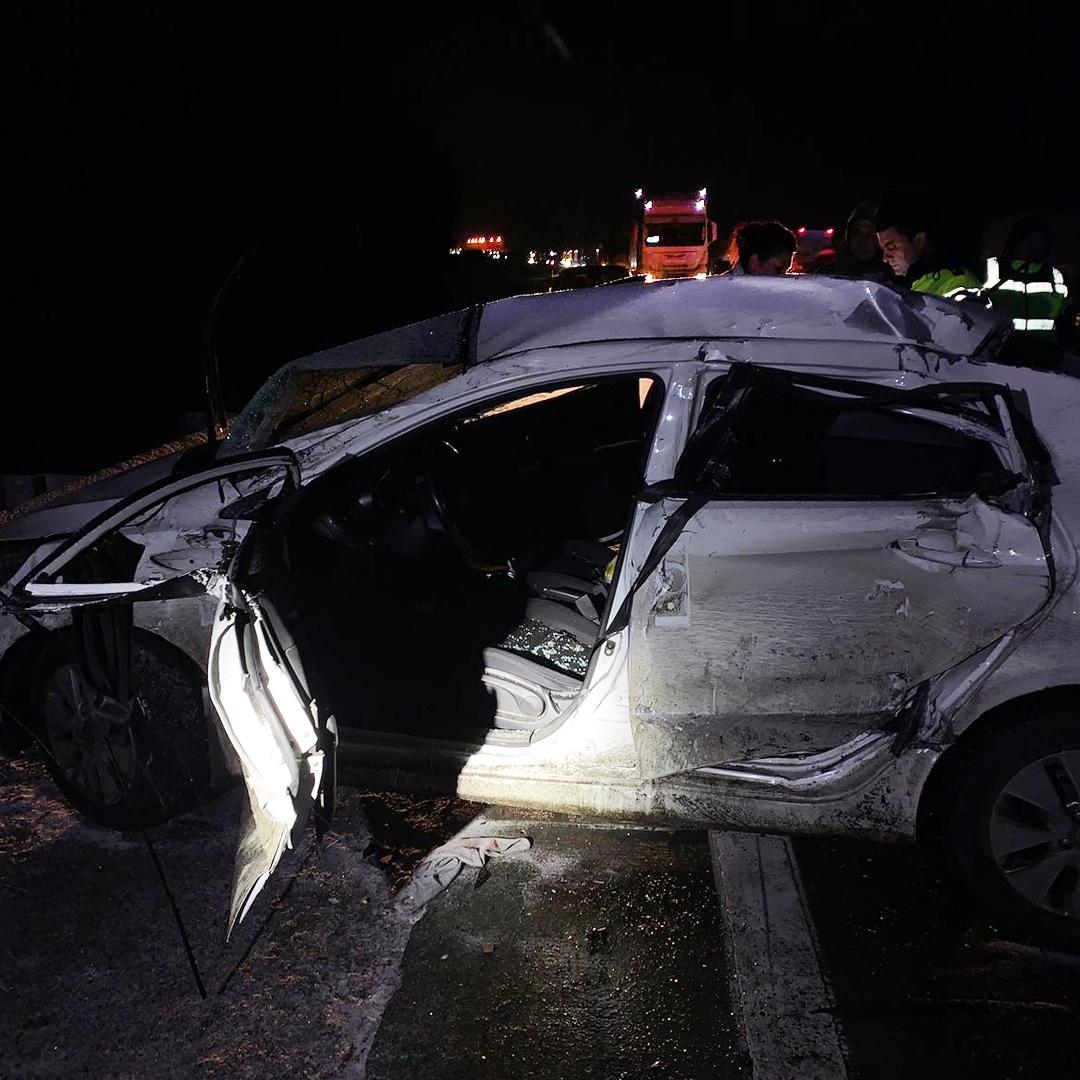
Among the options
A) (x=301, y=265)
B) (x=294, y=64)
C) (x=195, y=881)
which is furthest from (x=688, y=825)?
(x=294, y=64)

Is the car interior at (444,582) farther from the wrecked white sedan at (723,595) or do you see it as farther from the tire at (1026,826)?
the tire at (1026,826)

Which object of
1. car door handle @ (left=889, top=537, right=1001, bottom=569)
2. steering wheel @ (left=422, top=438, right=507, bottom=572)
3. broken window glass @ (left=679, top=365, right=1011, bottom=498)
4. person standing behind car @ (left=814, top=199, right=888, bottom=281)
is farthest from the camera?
person standing behind car @ (left=814, top=199, right=888, bottom=281)

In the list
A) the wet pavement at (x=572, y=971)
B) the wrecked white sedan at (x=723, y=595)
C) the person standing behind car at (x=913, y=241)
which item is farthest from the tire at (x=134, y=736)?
the person standing behind car at (x=913, y=241)

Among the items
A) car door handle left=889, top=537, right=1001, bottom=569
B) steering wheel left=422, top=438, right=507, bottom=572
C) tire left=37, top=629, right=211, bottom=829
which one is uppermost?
car door handle left=889, top=537, right=1001, bottom=569

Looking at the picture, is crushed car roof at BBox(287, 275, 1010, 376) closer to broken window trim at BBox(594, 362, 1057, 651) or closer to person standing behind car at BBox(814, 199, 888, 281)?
broken window trim at BBox(594, 362, 1057, 651)

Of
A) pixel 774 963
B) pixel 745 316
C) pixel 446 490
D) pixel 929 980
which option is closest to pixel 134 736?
pixel 446 490

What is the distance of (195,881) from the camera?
120 inches

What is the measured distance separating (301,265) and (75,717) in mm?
21090

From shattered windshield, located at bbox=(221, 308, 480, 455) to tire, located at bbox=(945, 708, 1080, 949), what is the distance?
1.99 m

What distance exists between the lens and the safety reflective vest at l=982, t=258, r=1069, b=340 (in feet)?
17.1

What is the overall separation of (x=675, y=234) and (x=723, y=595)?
2371 cm

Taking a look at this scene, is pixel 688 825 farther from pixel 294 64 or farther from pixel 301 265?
pixel 294 64

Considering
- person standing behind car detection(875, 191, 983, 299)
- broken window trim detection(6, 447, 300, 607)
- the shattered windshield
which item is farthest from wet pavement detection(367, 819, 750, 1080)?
person standing behind car detection(875, 191, 983, 299)

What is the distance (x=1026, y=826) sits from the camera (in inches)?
102
